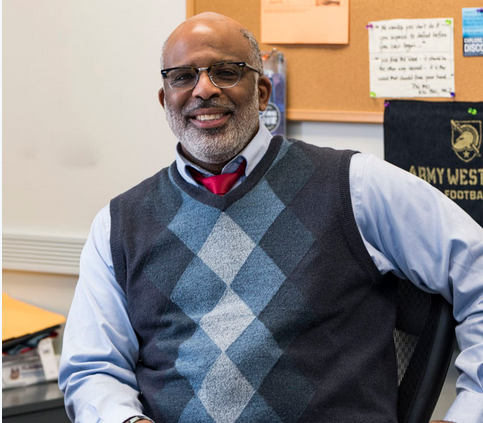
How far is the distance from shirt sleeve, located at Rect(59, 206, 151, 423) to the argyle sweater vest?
0.03 metres

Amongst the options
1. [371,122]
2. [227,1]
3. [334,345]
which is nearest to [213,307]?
[334,345]

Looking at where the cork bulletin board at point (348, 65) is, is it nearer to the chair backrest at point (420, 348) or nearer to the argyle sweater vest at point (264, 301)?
the argyle sweater vest at point (264, 301)

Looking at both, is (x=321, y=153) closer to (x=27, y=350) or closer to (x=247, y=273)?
(x=247, y=273)

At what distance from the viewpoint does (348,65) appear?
1.78 m

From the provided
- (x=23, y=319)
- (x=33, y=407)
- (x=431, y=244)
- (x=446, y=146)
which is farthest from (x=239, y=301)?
(x=23, y=319)

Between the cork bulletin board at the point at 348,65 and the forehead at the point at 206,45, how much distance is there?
564 mm

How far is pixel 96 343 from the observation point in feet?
4.21

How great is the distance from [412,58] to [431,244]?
77cm

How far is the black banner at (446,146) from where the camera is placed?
1683 millimetres

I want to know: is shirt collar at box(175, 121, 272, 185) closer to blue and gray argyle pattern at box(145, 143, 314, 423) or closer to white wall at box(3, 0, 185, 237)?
blue and gray argyle pattern at box(145, 143, 314, 423)

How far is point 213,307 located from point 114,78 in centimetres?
109

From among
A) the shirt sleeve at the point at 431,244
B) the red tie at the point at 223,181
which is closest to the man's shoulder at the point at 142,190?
the red tie at the point at 223,181

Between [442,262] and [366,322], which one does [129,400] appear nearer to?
[366,322]

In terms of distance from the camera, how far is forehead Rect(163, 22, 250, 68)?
125 cm
